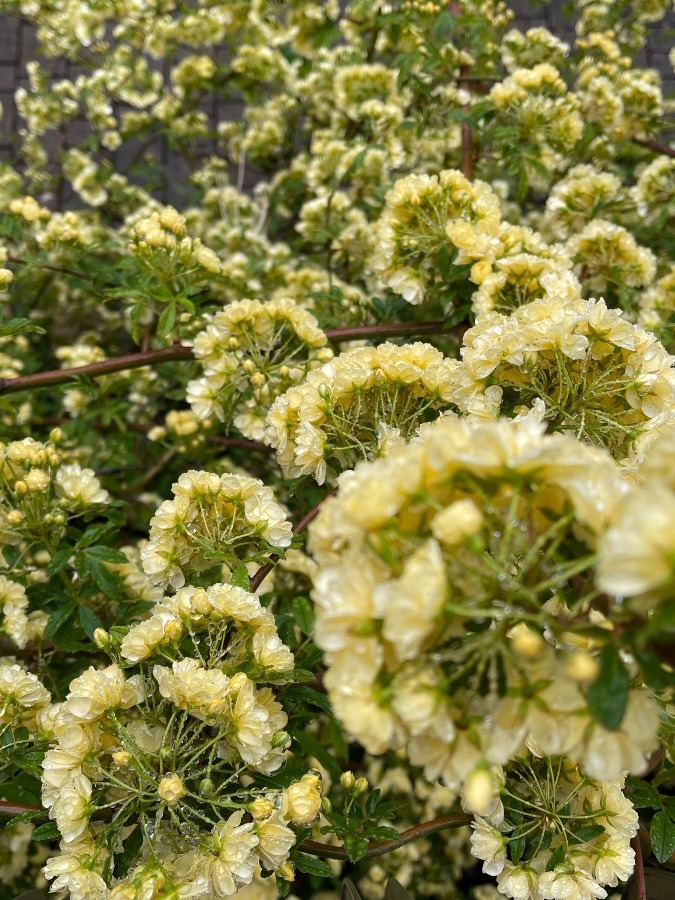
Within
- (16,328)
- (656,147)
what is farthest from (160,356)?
(656,147)

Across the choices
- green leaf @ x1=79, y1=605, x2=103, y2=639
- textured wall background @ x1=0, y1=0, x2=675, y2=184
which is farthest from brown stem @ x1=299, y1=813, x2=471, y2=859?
textured wall background @ x1=0, y1=0, x2=675, y2=184

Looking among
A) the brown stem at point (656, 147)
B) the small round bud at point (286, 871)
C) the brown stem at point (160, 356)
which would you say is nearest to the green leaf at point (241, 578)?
the small round bud at point (286, 871)

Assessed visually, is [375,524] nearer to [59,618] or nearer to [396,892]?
[396,892]

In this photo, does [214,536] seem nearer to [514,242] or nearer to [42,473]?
[42,473]

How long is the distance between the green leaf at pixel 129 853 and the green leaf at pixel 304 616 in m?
0.55

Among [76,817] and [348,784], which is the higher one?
[76,817]

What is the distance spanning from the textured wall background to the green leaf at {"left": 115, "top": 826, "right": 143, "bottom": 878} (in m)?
4.12

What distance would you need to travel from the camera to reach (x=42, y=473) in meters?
1.49

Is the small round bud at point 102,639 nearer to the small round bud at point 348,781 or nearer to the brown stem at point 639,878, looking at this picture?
the small round bud at point 348,781

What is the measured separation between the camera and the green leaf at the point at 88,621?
4.84ft

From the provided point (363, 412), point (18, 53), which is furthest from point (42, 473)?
point (18, 53)

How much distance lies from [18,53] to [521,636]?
17.9ft

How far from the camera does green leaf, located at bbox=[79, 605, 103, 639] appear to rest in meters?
1.47

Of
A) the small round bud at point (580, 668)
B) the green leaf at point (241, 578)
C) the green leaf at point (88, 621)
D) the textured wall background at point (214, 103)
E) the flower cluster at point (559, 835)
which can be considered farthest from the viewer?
the textured wall background at point (214, 103)
